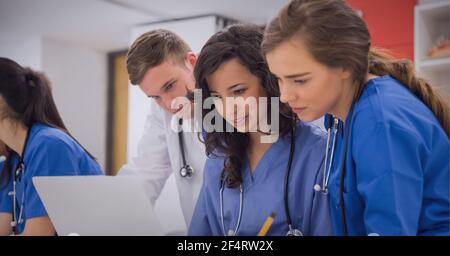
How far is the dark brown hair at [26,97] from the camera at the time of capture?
1236mm

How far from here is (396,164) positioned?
0.73 metres

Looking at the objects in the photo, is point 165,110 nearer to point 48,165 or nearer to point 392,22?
point 48,165

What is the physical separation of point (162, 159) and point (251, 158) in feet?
1.37

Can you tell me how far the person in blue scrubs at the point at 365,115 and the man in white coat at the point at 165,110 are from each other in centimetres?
47

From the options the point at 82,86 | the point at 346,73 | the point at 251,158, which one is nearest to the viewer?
the point at 346,73

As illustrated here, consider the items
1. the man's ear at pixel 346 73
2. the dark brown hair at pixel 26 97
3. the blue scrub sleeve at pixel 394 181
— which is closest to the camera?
the blue scrub sleeve at pixel 394 181

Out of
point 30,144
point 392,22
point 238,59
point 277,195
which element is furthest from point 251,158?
point 30,144

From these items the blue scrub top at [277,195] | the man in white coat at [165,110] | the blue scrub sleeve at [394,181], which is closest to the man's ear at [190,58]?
the man in white coat at [165,110]

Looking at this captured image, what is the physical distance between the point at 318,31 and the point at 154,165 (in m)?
0.79

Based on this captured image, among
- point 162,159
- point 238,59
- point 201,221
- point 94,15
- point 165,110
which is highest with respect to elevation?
point 94,15

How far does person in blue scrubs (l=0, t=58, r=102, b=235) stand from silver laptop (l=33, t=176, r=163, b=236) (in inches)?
5.0

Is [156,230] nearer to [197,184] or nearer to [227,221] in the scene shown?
[227,221]

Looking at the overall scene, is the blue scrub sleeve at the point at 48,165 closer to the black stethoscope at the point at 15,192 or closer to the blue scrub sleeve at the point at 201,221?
the black stethoscope at the point at 15,192

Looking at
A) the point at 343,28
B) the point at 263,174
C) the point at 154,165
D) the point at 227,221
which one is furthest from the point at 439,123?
the point at 154,165
